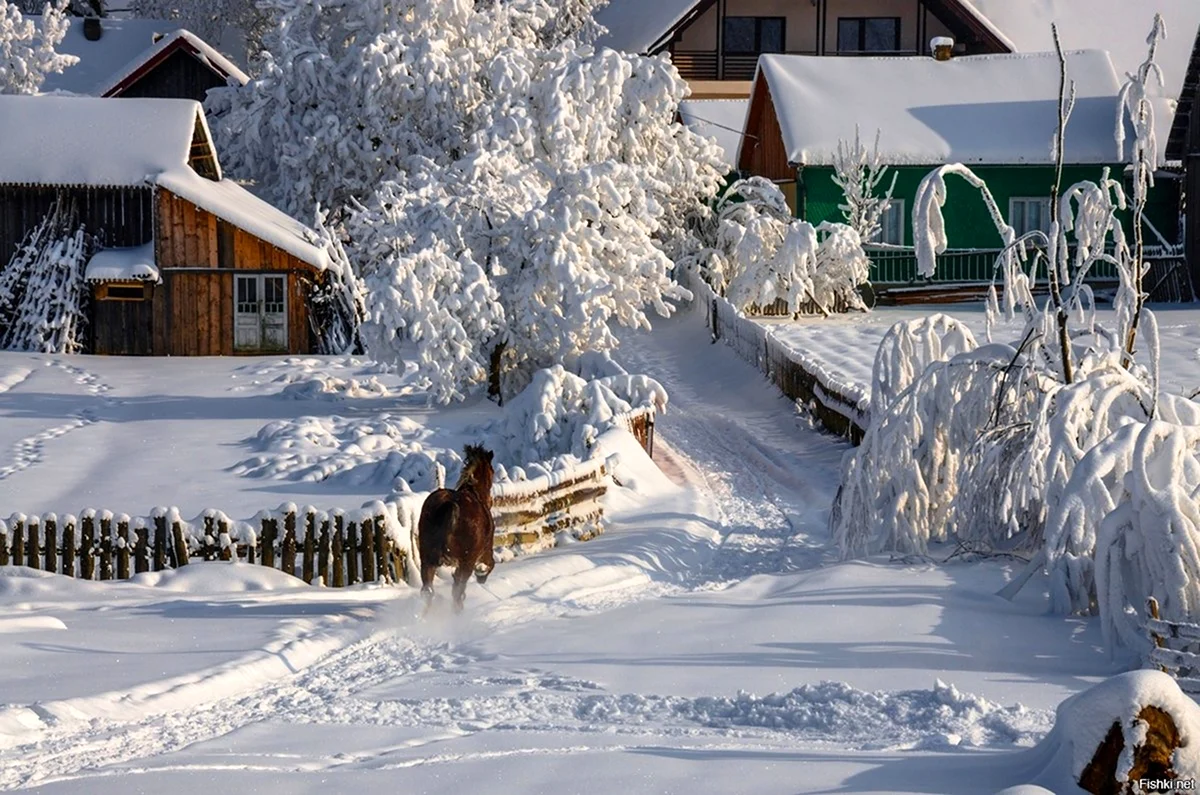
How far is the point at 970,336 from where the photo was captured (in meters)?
17.5

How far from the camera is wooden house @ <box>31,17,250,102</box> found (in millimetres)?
51406

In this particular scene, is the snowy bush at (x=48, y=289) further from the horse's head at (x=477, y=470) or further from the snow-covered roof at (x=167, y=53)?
the horse's head at (x=477, y=470)

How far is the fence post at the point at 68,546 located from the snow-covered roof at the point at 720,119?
36.0 meters

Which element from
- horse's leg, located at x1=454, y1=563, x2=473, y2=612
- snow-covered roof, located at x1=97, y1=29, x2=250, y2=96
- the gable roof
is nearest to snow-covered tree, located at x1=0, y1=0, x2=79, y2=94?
snow-covered roof, located at x1=97, y1=29, x2=250, y2=96

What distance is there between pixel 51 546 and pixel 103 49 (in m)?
46.3

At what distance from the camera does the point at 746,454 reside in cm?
2378

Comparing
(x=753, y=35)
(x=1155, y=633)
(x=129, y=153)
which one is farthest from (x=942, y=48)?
(x=1155, y=633)

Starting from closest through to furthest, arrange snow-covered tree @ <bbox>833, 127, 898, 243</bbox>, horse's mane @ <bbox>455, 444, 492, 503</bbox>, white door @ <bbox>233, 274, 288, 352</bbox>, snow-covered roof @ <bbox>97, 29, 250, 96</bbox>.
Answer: horse's mane @ <bbox>455, 444, 492, 503</bbox> < white door @ <bbox>233, 274, 288, 352</bbox> < snow-covered tree @ <bbox>833, 127, 898, 243</bbox> < snow-covered roof @ <bbox>97, 29, 250, 96</bbox>

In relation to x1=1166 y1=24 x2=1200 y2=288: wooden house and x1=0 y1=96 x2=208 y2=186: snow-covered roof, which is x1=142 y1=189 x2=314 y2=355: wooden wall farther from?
x1=1166 y1=24 x2=1200 y2=288: wooden house

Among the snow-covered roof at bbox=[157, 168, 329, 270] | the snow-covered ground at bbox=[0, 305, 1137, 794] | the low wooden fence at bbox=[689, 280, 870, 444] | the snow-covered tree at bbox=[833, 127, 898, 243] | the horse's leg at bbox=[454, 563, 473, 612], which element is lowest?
the snow-covered ground at bbox=[0, 305, 1137, 794]

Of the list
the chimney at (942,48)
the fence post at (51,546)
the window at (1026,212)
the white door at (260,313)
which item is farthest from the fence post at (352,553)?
the chimney at (942,48)

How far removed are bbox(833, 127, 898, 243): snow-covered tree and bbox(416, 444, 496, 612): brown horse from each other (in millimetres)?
27728

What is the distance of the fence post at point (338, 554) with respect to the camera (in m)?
14.3

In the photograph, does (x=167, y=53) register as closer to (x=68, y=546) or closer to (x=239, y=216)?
(x=239, y=216)
